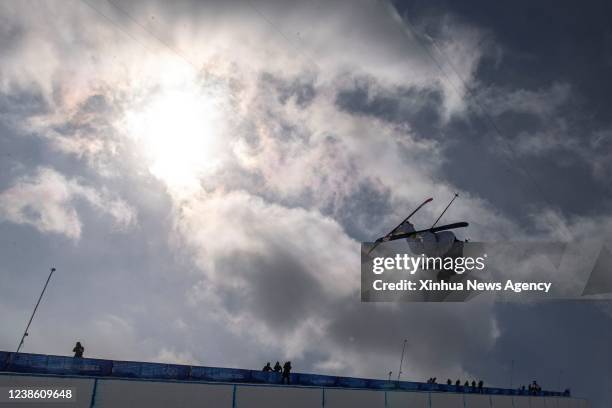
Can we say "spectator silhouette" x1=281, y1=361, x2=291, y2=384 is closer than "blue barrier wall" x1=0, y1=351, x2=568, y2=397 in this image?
No

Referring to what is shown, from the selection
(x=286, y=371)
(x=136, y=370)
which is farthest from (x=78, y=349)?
(x=286, y=371)

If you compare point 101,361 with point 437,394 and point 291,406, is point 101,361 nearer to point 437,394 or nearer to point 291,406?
point 291,406

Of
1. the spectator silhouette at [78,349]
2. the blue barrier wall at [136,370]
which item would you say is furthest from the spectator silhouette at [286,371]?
the spectator silhouette at [78,349]

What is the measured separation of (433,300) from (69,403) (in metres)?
133

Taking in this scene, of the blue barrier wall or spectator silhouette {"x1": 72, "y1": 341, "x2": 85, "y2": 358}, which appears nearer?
the blue barrier wall

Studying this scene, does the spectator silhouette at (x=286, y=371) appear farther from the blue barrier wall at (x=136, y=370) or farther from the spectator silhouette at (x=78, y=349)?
the spectator silhouette at (x=78, y=349)

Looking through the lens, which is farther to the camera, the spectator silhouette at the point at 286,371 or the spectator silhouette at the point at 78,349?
the spectator silhouette at the point at 286,371

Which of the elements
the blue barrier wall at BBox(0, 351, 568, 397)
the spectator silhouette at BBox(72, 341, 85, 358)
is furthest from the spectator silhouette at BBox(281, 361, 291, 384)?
the spectator silhouette at BBox(72, 341, 85, 358)

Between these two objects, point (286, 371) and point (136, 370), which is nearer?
point (136, 370)

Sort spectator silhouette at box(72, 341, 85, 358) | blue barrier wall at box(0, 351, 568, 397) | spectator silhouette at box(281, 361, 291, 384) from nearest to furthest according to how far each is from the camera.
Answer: blue barrier wall at box(0, 351, 568, 397) < spectator silhouette at box(72, 341, 85, 358) < spectator silhouette at box(281, 361, 291, 384)

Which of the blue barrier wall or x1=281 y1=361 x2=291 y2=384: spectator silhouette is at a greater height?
x1=281 y1=361 x2=291 y2=384: spectator silhouette

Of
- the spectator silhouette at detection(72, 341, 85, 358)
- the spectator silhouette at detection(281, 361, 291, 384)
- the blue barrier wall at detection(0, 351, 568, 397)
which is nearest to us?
the blue barrier wall at detection(0, 351, 568, 397)

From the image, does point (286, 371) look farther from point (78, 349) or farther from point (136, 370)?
point (78, 349)

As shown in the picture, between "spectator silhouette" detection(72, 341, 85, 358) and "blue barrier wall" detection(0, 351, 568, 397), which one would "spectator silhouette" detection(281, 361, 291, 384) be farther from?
"spectator silhouette" detection(72, 341, 85, 358)
